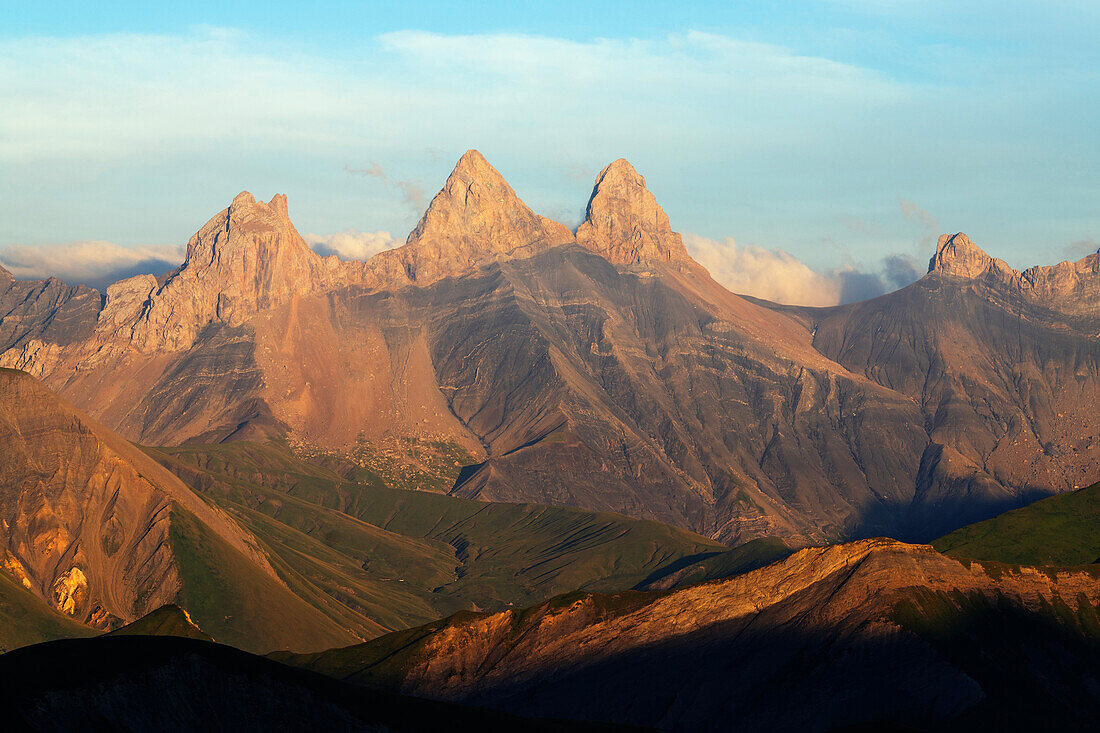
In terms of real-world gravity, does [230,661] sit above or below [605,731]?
above

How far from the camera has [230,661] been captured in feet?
585

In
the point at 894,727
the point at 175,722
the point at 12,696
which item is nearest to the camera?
the point at 12,696

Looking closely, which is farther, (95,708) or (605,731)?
(605,731)

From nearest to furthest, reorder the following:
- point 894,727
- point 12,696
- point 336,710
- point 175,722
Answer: point 12,696
point 175,722
point 336,710
point 894,727

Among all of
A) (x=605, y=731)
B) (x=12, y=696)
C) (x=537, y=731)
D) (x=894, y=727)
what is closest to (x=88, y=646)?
(x=12, y=696)

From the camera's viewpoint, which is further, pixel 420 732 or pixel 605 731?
pixel 605 731

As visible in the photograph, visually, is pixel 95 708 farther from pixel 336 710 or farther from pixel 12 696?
pixel 336 710

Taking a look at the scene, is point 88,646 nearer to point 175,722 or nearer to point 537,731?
point 175,722

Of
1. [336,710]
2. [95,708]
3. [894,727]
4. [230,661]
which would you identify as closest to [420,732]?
[336,710]

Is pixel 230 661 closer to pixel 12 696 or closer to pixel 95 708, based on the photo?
pixel 95 708

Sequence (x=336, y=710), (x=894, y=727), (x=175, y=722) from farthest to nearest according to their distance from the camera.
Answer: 1. (x=894, y=727)
2. (x=336, y=710)
3. (x=175, y=722)

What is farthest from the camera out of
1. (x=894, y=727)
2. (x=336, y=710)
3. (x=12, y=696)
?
(x=894, y=727)

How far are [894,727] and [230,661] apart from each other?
95.6 metres

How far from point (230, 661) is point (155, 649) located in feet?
32.5
